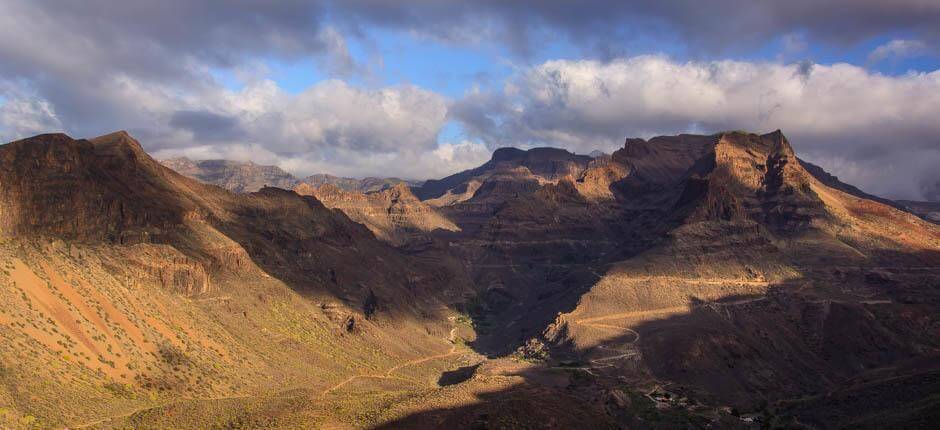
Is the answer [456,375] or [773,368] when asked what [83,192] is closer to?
[456,375]

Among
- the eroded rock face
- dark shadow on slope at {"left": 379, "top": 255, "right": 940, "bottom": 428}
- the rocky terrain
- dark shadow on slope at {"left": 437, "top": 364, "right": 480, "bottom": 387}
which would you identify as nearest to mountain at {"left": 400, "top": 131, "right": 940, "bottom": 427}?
dark shadow on slope at {"left": 379, "top": 255, "right": 940, "bottom": 428}

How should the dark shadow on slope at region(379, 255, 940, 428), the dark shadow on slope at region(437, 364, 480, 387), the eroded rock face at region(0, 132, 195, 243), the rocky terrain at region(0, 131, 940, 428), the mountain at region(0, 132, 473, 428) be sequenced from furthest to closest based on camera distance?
the dark shadow on slope at region(437, 364, 480, 387) < the eroded rock face at region(0, 132, 195, 243) < the dark shadow on slope at region(379, 255, 940, 428) < the rocky terrain at region(0, 131, 940, 428) < the mountain at region(0, 132, 473, 428)

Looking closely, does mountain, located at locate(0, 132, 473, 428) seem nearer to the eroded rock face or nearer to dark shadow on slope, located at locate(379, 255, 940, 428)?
the eroded rock face

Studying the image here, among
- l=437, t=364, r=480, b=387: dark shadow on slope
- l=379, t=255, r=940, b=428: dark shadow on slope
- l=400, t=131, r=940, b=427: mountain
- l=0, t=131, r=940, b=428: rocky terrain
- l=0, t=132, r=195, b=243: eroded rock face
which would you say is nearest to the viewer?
l=0, t=131, r=940, b=428: rocky terrain

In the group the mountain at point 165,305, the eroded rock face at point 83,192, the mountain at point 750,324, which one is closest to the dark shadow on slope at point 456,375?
the mountain at point 165,305

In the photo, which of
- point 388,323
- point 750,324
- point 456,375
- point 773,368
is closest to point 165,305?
point 456,375

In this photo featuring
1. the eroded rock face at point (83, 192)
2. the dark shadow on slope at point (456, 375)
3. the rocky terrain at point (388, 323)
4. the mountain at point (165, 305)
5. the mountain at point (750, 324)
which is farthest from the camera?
the dark shadow on slope at point (456, 375)

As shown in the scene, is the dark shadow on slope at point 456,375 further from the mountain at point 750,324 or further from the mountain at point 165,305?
the mountain at point 750,324

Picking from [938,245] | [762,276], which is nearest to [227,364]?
[762,276]
